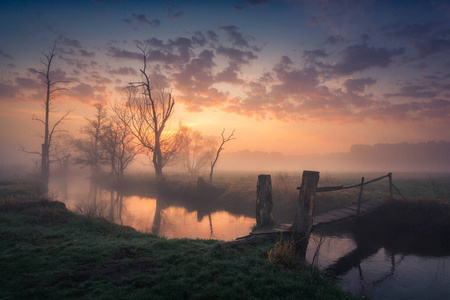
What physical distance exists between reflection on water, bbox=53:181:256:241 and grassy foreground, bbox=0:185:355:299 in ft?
15.3

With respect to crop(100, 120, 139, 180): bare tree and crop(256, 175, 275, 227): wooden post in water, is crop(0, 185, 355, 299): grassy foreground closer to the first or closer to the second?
crop(256, 175, 275, 227): wooden post in water

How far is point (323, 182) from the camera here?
23.5m

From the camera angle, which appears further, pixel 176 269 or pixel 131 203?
pixel 131 203

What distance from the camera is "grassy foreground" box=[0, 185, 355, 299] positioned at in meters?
4.88

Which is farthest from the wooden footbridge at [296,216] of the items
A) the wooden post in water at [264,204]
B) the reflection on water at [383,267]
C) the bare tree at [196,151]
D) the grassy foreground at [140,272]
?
the bare tree at [196,151]

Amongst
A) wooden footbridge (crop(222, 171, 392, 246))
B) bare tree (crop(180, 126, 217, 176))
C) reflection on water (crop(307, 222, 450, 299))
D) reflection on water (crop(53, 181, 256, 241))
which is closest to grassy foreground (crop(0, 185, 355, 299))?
wooden footbridge (crop(222, 171, 392, 246))

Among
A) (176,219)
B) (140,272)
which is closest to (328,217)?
(140,272)

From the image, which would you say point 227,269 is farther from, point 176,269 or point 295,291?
point 295,291

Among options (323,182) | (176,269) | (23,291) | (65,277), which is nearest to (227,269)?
(176,269)

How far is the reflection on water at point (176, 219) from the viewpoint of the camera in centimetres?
1370

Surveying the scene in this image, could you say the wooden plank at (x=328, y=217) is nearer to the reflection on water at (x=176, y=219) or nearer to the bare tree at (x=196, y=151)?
the reflection on water at (x=176, y=219)

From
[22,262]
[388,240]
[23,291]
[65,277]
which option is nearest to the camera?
[23,291]

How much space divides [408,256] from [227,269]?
9202 millimetres

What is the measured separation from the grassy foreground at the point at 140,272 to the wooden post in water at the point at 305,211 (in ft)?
3.86
